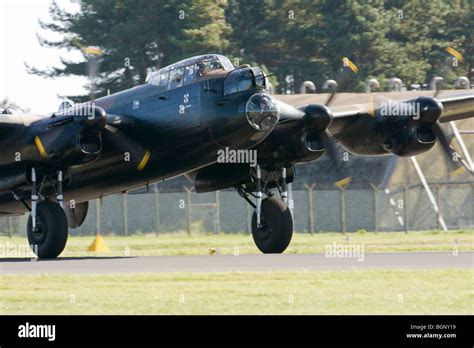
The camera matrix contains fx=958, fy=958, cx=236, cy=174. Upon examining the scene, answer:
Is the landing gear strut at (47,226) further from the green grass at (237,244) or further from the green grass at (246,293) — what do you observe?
the green grass at (237,244)

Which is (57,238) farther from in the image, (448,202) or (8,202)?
(448,202)

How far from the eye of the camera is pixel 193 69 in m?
27.1

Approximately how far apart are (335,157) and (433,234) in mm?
16510

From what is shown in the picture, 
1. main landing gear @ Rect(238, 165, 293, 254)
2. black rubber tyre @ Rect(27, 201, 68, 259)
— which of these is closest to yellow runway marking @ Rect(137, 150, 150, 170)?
black rubber tyre @ Rect(27, 201, 68, 259)

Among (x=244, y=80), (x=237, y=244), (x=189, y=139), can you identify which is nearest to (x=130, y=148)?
(x=189, y=139)

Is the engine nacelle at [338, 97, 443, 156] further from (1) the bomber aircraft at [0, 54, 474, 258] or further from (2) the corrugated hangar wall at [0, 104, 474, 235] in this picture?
(2) the corrugated hangar wall at [0, 104, 474, 235]

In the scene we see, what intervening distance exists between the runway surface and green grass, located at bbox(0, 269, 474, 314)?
1.30m

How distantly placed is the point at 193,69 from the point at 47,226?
6198 mm

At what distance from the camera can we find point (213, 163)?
92.1 feet

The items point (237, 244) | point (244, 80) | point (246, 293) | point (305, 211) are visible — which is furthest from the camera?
point (305, 211)

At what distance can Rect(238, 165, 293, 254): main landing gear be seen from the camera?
95.0 ft

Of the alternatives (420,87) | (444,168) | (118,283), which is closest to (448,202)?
(444,168)

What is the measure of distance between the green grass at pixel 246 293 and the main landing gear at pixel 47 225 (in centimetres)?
479

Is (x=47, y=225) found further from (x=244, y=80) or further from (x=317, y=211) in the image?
(x=317, y=211)
